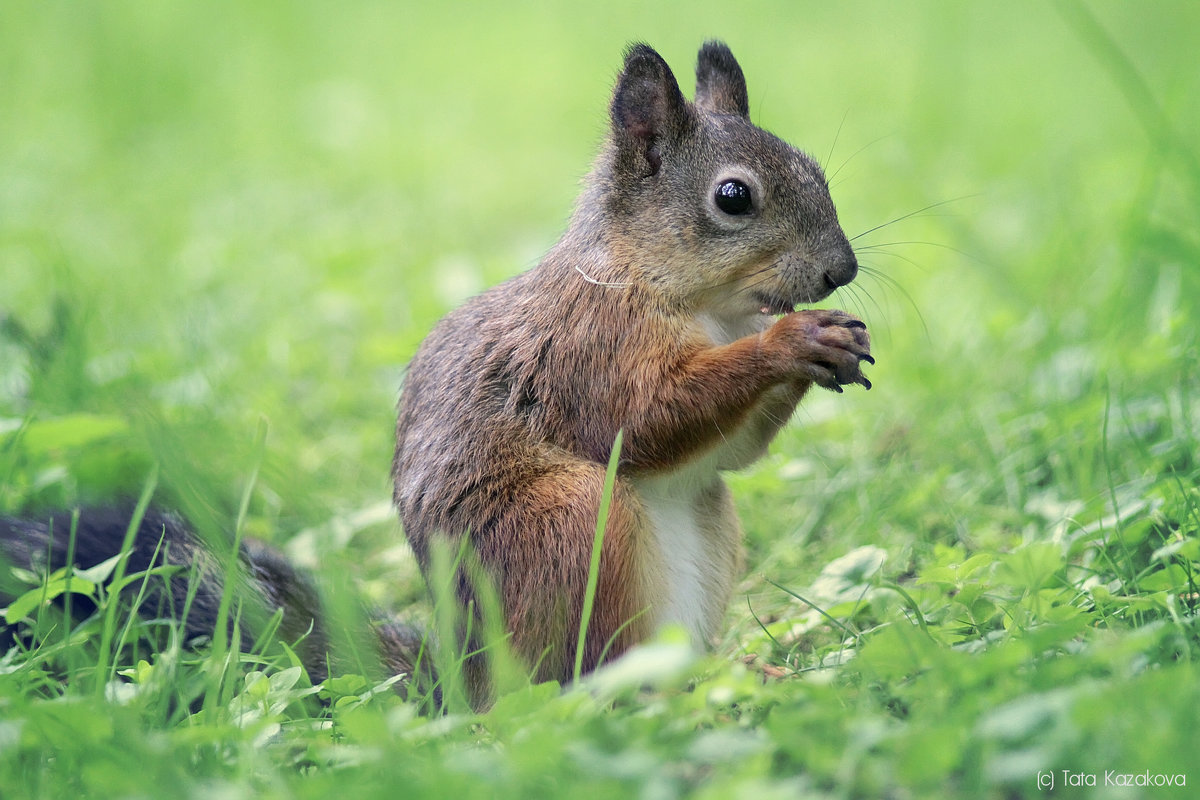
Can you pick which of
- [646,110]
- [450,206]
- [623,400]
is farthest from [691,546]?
[450,206]

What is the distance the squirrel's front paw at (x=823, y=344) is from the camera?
2.12 meters

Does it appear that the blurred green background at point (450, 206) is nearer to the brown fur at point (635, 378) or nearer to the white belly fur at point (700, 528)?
the brown fur at point (635, 378)

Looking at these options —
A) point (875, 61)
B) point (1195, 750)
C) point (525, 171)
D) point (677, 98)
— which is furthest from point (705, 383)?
point (875, 61)

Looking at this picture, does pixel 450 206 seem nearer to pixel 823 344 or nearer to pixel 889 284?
pixel 889 284

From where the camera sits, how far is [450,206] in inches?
252

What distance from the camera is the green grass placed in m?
1.53

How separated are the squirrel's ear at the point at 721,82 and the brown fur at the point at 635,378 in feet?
0.46

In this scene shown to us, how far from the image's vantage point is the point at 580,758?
1416mm

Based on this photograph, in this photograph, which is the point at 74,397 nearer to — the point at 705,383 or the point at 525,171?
the point at 705,383

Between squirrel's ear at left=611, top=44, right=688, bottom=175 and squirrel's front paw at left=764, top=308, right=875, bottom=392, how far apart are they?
482mm

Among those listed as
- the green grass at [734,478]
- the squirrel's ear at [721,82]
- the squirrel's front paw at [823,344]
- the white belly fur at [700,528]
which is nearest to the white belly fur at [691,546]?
the white belly fur at [700,528]

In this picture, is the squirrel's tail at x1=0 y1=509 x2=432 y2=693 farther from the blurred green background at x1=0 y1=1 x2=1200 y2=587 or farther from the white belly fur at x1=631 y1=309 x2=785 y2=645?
the white belly fur at x1=631 y1=309 x2=785 y2=645

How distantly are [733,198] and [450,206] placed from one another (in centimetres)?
428

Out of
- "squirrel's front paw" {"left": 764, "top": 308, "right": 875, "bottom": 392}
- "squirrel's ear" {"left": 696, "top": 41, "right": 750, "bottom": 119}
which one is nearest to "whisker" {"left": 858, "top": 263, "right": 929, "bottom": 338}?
"squirrel's front paw" {"left": 764, "top": 308, "right": 875, "bottom": 392}
